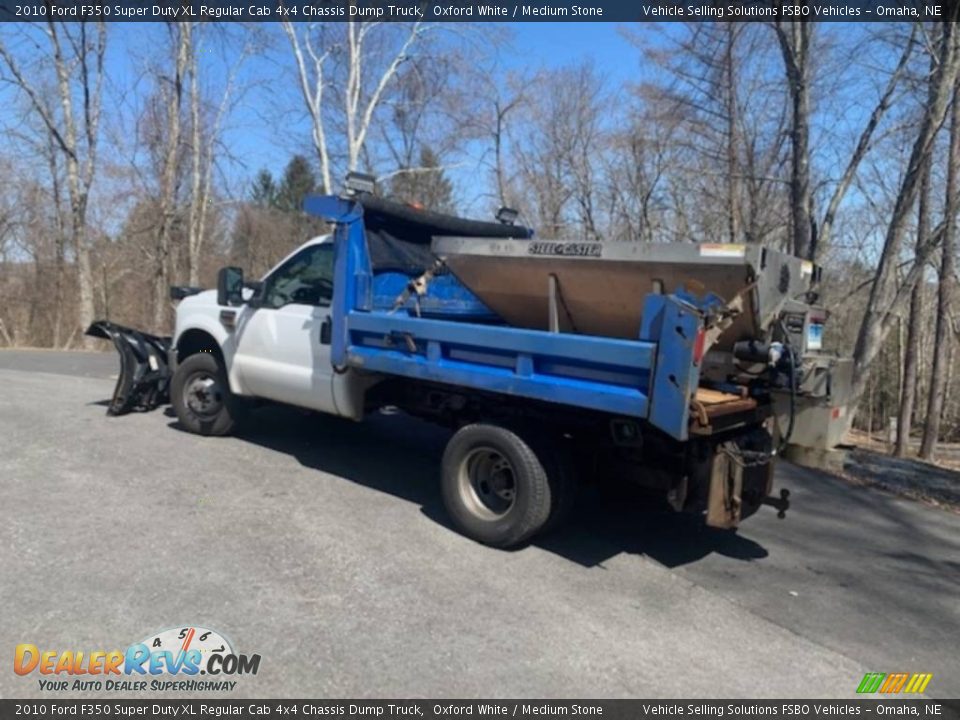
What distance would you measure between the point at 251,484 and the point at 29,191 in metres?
24.9

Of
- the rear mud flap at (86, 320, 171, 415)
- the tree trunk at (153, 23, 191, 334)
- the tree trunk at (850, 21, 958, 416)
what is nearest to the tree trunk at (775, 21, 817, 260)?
the tree trunk at (850, 21, 958, 416)

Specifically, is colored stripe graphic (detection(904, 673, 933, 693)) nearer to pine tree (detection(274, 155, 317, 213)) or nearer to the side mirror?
the side mirror

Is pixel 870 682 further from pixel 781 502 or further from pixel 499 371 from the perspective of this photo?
pixel 499 371

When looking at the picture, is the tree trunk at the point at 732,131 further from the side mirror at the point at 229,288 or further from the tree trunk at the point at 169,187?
the tree trunk at the point at 169,187

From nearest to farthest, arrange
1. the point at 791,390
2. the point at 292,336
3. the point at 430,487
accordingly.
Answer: the point at 791,390, the point at 430,487, the point at 292,336

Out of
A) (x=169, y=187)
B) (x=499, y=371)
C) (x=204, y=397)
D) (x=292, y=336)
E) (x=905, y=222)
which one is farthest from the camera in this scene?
(x=169, y=187)

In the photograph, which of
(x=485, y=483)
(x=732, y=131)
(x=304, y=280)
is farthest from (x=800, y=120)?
(x=485, y=483)

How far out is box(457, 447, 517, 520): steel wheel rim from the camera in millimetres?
4801

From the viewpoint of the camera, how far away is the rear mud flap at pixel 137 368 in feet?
25.3

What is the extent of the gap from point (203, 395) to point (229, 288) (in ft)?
3.88

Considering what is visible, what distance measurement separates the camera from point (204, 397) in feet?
23.0

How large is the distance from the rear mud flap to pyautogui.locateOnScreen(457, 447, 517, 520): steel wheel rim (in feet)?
15.4

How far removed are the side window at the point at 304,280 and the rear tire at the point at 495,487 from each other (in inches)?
79.9
